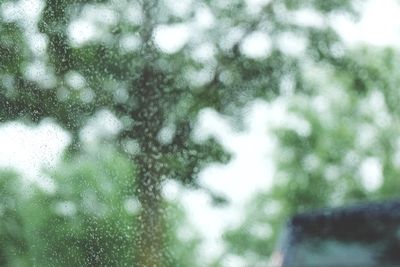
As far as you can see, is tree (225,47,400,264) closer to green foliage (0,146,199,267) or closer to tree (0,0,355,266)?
tree (0,0,355,266)

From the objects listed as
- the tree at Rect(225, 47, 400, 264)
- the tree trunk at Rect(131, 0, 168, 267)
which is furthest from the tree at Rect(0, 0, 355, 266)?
the tree at Rect(225, 47, 400, 264)

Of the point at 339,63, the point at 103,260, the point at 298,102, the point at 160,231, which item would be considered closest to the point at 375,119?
the point at 298,102

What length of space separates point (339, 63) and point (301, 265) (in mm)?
7231

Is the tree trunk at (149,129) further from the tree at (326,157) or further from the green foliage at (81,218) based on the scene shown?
the tree at (326,157)

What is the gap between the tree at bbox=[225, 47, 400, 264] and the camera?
11.6 metres

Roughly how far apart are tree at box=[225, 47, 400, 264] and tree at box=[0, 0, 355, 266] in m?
1.56

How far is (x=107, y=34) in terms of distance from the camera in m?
8.48

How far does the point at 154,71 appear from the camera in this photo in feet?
28.3

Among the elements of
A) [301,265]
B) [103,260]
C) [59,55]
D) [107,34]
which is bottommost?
[301,265]

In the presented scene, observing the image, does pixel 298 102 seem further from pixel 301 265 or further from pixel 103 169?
pixel 301 265

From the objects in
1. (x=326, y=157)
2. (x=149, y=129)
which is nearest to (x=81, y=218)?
(x=149, y=129)

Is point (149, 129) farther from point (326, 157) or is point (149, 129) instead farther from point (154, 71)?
point (326, 157)

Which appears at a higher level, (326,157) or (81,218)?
(326,157)

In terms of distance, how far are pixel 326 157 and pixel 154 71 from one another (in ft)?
20.8
